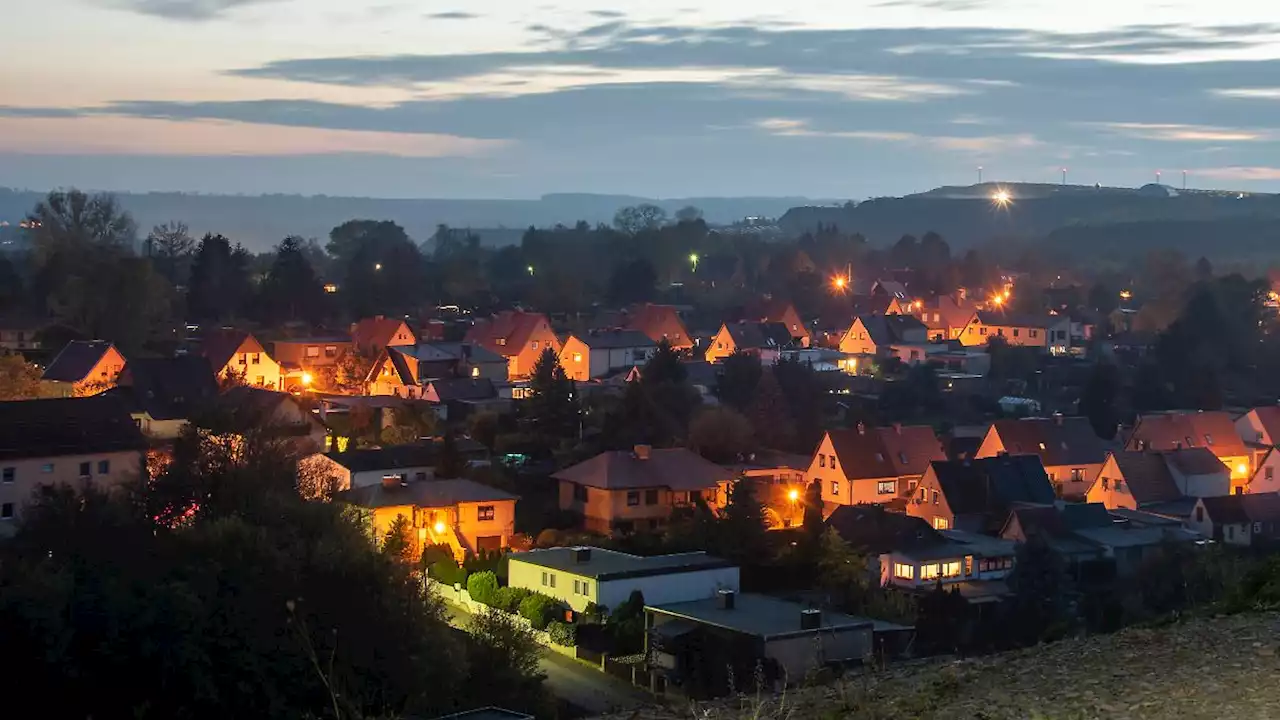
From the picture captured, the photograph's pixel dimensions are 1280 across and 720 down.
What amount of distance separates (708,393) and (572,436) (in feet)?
18.4

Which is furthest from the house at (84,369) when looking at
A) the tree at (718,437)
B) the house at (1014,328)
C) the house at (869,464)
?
the house at (1014,328)

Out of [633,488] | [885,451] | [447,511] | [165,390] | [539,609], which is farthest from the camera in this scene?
[165,390]

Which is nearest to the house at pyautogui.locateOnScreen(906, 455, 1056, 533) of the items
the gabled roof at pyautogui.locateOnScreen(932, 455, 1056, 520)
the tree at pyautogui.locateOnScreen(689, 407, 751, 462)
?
the gabled roof at pyautogui.locateOnScreen(932, 455, 1056, 520)

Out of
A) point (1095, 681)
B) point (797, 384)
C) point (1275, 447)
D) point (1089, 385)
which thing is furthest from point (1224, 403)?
point (1095, 681)

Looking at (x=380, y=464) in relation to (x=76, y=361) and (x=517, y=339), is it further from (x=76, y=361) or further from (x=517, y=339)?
(x=517, y=339)

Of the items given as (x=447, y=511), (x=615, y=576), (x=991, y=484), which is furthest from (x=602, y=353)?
(x=615, y=576)

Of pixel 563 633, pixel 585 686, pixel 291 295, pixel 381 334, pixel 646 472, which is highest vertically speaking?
pixel 291 295

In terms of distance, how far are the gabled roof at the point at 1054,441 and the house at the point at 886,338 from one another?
604 inches

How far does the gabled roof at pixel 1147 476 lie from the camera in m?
24.9

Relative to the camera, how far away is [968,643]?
17234mm

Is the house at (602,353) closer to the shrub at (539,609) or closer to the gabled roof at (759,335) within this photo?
the gabled roof at (759,335)

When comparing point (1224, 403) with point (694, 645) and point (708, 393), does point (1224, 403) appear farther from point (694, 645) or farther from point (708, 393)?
point (694, 645)

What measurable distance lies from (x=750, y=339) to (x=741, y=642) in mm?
29647

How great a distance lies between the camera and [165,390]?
27.3 m
